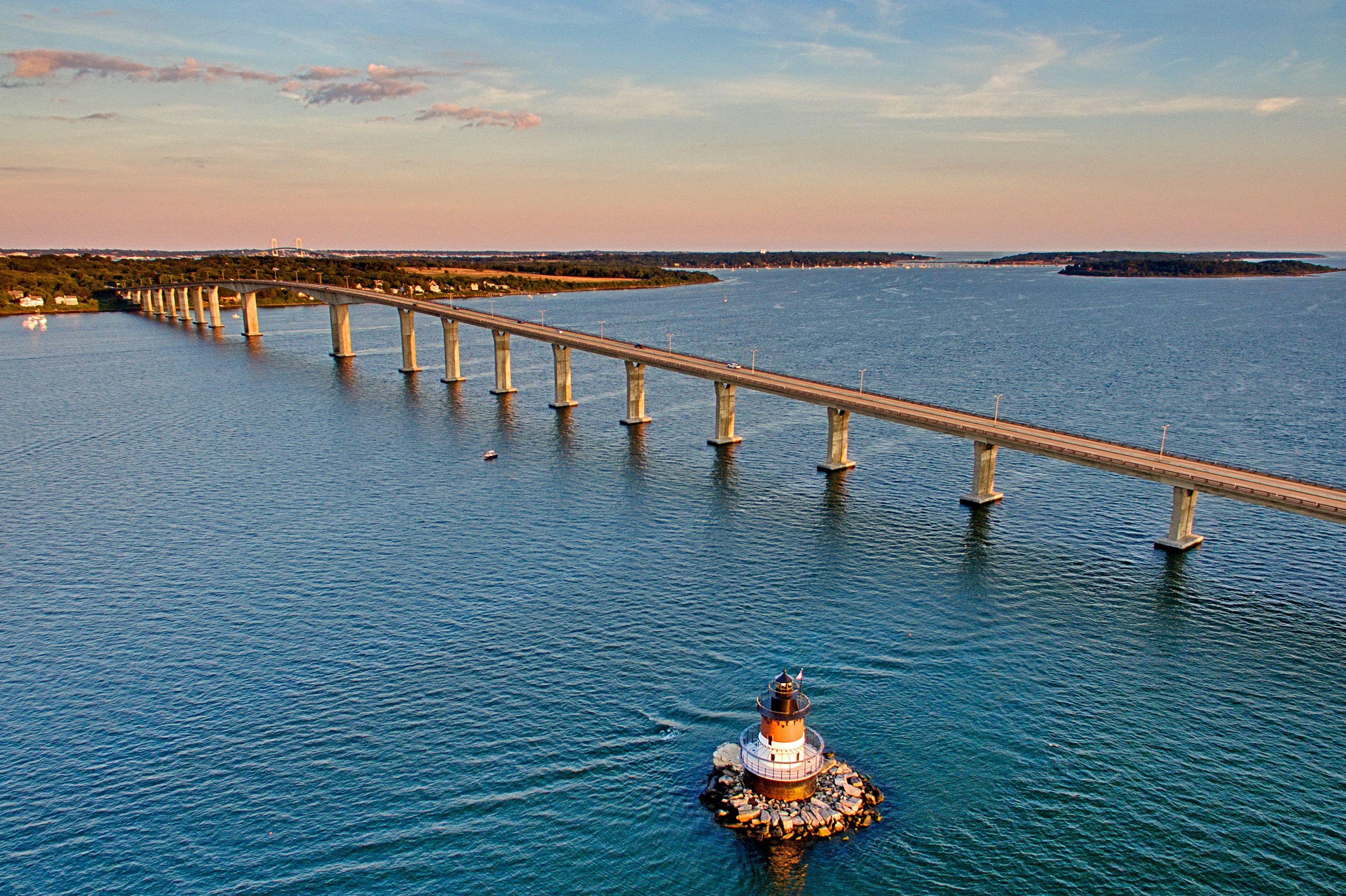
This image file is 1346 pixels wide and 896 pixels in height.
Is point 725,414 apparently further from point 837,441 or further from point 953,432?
point 953,432

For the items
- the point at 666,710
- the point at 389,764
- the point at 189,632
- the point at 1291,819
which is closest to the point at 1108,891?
the point at 1291,819

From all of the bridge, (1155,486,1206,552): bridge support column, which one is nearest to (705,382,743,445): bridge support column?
the bridge

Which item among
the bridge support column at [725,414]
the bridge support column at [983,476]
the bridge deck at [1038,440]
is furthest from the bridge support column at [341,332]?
the bridge support column at [983,476]

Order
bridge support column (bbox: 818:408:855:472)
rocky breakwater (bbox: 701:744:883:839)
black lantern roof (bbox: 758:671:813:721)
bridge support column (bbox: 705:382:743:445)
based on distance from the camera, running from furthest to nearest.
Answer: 1. bridge support column (bbox: 705:382:743:445)
2. bridge support column (bbox: 818:408:855:472)
3. black lantern roof (bbox: 758:671:813:721)
4. rocky breakwater (bbox: 701:744:883:839)

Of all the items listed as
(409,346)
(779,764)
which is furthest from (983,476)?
(409,346)

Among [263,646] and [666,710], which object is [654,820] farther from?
[263,646]

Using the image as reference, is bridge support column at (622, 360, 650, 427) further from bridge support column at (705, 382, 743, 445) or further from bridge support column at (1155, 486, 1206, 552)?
bridge support column at (1155, 486, 1206, 552)

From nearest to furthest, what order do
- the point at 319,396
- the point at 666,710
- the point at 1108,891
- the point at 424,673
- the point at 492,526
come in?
1. the point at 1108,891
2. the point at 666,710
3. the point at 424,673
4. the point at 492,526
5. the point at 319,396
